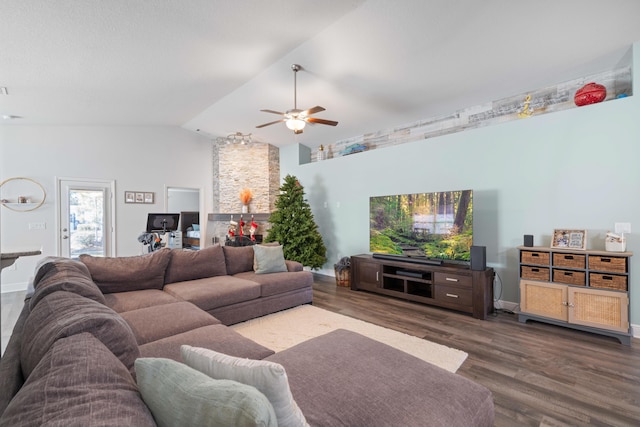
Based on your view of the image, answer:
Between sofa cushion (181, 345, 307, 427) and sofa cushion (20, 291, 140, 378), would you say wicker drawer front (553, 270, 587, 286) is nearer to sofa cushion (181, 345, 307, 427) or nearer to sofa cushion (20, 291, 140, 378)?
sofa cushion (181, 345, 307, 427)

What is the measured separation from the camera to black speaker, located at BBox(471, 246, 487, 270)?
3609 millimetres

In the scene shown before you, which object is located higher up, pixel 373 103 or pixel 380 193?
pixel 373 103

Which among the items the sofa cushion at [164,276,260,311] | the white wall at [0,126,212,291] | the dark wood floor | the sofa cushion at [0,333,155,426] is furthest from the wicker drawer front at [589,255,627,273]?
the white wall at [0,126,212,291]

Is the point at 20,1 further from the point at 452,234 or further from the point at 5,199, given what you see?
the point at 452,234

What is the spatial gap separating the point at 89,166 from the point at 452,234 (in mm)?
6830

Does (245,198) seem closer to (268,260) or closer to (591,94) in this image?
(268,260)

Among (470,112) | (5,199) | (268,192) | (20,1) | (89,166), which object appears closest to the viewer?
(20,1)

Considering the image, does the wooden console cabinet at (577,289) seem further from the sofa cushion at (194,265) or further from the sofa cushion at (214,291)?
the sofa cushion at (194,265)

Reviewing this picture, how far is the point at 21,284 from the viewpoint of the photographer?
520 cm

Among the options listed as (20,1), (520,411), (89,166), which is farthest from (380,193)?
(89,166)

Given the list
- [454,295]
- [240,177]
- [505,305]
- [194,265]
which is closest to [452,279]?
[454,295]

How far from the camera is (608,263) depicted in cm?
289

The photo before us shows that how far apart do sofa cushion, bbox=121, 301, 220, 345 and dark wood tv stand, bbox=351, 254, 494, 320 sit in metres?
2.84

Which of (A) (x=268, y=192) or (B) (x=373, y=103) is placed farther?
(A) (x=268, y=192)
